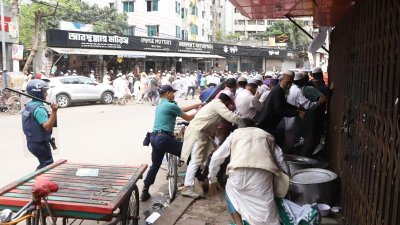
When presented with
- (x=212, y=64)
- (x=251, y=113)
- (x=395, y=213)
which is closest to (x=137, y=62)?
(x=212, y=64)

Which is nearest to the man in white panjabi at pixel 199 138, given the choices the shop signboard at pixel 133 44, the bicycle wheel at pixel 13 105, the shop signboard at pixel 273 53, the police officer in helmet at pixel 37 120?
the police officer in helmet at pixel 37 120

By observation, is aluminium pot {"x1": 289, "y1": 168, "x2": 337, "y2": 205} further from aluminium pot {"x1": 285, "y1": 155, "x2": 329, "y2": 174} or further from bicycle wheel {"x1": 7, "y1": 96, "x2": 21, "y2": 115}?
bicycle wheel {"x1": 7, "y1": 96, "x2": 21, "y2": 115}

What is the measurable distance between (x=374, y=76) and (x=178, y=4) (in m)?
42.9

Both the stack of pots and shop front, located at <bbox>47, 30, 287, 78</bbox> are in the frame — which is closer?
the stack of pots

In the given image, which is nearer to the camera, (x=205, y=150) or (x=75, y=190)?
(x=75, y=190)

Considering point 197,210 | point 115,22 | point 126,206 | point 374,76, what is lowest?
point 197,210

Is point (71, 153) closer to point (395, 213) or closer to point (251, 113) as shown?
point (251, 113)

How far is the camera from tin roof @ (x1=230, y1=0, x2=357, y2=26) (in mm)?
5603

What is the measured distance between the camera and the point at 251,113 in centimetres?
662

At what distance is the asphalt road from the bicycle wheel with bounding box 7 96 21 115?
0.53 meters

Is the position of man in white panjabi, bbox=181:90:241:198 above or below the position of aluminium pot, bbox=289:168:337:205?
above

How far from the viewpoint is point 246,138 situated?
3678mm

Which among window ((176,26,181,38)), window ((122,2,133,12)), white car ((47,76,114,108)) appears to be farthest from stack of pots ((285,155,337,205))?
window ((122,2,133,12))

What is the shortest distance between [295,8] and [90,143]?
18.9 feet
